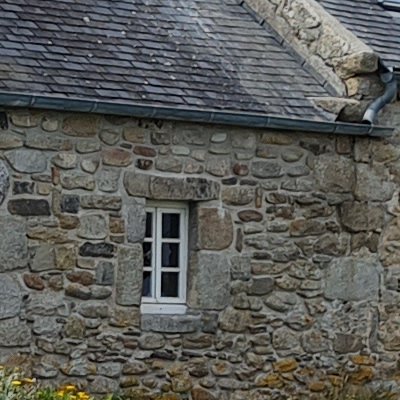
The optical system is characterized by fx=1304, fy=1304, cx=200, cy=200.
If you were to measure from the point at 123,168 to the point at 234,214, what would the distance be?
3.76 ft

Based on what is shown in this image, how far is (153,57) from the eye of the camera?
474 inches

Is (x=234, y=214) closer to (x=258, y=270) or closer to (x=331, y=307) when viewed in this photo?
(x=258, y=270)

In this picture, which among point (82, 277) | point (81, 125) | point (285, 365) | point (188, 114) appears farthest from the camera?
point (285, 365)

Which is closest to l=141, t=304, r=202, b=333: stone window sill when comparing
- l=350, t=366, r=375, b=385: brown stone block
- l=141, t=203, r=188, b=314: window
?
l=141, t=203, r=188, b=314: window

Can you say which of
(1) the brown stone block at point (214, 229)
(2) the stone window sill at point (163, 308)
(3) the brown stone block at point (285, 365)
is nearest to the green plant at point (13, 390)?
(2) the stone window sill at point (163, 308)

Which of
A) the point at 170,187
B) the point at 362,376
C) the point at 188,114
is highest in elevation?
the point at 188,114

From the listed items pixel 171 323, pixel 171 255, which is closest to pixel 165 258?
pixel 171 255

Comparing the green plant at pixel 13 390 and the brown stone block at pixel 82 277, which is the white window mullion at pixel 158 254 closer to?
the brown stone block at pixel 82 277

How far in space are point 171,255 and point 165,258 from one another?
2.4 inches

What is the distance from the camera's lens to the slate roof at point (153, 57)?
36.8 ft

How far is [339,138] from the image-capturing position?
1220cm

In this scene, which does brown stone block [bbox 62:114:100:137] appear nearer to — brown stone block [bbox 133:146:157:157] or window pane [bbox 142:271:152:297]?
brown stone block [bbox 133:146:157:157]

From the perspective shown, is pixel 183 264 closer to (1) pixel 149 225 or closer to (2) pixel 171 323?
(1) pixel 149 225

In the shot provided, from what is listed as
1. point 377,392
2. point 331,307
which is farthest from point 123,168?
point 377,392
